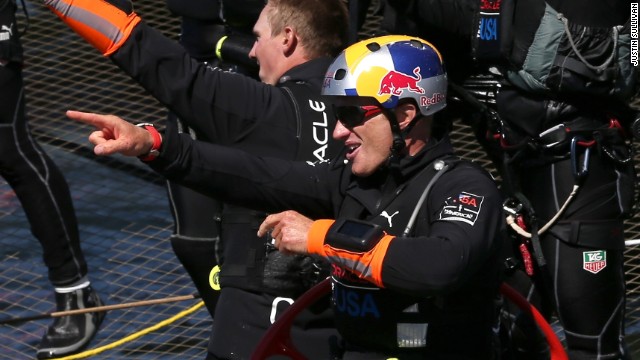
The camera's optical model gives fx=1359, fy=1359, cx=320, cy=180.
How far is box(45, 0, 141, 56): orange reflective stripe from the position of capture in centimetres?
408

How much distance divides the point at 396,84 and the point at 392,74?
29 millimetres

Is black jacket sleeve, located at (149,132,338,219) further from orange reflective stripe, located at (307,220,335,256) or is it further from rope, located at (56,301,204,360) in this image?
rope, located at (56,301,204,360)

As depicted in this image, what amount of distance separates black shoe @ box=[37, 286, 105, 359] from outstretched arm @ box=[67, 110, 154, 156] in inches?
112

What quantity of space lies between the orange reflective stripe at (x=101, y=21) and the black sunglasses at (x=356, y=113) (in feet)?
2.58

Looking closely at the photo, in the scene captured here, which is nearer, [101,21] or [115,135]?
[115,135]

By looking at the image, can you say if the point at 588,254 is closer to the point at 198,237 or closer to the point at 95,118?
the point at 198,237

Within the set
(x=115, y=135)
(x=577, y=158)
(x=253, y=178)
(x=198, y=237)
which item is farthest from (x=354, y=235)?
(x=198, y=237)

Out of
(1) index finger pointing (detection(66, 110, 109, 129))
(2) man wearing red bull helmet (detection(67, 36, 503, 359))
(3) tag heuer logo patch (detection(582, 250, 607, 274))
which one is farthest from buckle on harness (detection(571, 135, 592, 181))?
(1) index finger pointing (detection(66, 110, 109, 129))

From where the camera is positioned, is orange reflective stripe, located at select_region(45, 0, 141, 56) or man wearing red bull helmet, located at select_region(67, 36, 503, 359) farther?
orange reflective stripe, located at select_region(45, 0, 141, 56)

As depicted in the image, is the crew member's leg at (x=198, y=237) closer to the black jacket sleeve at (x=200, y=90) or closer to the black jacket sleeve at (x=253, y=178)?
the black jacket sleeve at (x=200, y=90)

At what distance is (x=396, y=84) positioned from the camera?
143 inches

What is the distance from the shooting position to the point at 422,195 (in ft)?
11.5

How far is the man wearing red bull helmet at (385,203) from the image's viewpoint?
332 centimetres

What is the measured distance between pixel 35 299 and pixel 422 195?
3706 mm
